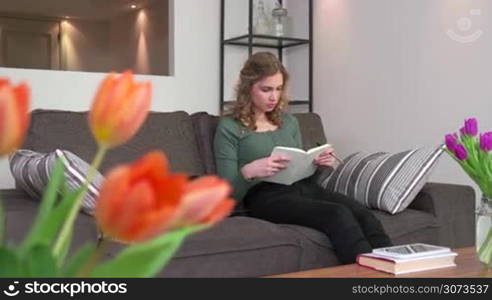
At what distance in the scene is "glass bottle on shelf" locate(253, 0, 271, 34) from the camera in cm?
333

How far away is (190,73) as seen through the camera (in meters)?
3.17

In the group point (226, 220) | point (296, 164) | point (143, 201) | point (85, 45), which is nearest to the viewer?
point (143, 201)

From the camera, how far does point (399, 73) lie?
114 inches

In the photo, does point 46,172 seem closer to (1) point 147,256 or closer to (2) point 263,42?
(1) point 147,256

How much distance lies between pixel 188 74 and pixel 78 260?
2907mm

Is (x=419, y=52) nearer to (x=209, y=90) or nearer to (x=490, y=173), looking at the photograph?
(x=209, y=90)

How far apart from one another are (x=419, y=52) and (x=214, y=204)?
2739mm

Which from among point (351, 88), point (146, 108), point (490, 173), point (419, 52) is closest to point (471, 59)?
point (419, 52)

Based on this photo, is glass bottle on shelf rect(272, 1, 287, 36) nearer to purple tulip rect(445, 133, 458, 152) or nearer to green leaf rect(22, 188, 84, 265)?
purple tulip rect(445, 133, 458, 152)

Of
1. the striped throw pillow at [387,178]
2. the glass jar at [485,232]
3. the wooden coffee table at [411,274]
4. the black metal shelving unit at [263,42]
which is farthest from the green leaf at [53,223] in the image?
the black metal shelving unit at [263,42]

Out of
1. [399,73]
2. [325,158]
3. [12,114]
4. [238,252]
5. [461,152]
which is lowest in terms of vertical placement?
[238,252]

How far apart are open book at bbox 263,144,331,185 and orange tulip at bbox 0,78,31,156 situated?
1663 mm

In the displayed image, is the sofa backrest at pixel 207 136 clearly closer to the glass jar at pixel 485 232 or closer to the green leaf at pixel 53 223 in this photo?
the glass jar at pixel 485 232

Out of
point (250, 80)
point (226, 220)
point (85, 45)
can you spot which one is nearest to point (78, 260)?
point (226, 220)
